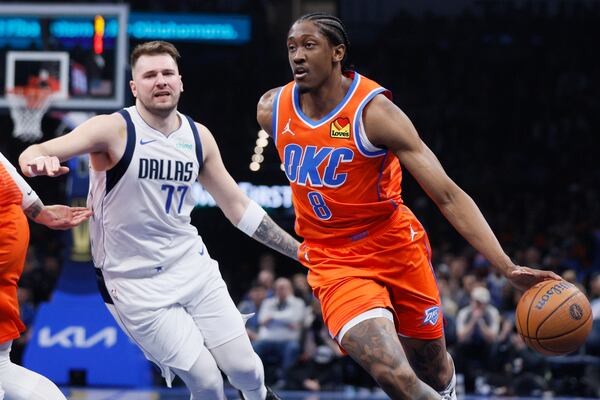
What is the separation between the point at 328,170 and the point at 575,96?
51.9 feet

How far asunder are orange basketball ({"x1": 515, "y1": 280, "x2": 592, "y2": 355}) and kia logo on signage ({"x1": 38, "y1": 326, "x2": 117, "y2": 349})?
6.26 m

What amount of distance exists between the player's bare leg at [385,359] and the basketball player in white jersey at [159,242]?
79 cm

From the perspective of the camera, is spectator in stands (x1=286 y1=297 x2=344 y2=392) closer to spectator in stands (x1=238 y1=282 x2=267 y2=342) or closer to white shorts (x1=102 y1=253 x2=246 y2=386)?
spectator in stands (x1=238 y1=282 x2=267 y2=342)

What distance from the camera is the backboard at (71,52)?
32.2ft

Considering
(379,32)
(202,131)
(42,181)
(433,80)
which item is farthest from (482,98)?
(202,131)

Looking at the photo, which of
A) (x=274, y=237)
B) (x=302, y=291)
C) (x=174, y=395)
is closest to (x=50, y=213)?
(x=274, y=237)

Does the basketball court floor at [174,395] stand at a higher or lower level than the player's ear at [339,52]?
lower

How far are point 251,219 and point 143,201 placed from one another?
80cm

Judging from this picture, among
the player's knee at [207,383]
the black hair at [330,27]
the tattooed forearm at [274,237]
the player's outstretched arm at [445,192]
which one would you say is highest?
the black hair at [330,27]

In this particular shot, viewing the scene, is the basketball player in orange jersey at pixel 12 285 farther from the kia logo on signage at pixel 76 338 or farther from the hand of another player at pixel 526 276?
the kia logo on signage at pixel 76 338

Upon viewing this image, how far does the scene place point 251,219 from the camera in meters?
5.21

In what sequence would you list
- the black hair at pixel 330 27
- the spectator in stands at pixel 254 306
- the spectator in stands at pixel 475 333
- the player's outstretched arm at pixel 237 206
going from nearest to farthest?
the black hair at pixel 330 27 < the player's outstretched arm at pixel 237 206 < the spectator in stands at pixel 475 333 < the spectator in stands at pixel 254 306

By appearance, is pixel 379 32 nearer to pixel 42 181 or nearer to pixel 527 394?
pixel 42 181

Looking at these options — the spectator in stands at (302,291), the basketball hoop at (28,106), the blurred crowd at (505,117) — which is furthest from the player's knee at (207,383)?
the blurred crowd at (505,117)
